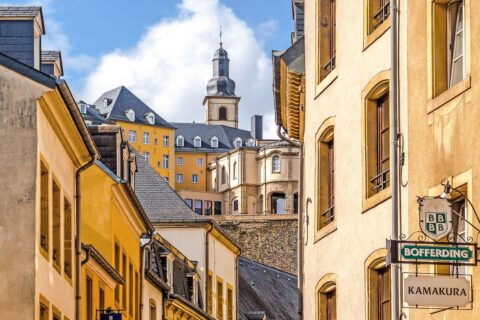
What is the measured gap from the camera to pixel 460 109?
19.6 metres

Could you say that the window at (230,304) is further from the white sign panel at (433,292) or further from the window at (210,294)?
the white sign panel at (433,292)

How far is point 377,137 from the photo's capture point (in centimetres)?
2416

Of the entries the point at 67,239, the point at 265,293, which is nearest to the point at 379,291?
the point at 67,239

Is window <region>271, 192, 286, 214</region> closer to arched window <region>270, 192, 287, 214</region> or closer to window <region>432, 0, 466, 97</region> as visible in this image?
arched window <region>270, 192, 287, 214</region>

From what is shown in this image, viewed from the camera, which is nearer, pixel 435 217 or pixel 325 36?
pixel 435 217

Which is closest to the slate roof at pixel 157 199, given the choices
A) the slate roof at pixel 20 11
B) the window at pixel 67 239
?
the window at pixel 67 239

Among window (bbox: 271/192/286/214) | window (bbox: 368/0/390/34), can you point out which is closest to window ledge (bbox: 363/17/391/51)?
window (bbox: 368/0/390/34)

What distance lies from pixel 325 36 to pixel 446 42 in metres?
6.85

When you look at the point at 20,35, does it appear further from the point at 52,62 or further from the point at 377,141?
the point at 377,141

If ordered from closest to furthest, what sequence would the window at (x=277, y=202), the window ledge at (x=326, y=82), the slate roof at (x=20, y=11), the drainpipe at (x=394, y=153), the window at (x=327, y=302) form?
the drainpipe at (x=394, y=153) → the window ledge at (x=326, y=82) → the window at (x=327, y=302) → the slate roof at (x=20, y=11) → the window at (x=277, y=202)

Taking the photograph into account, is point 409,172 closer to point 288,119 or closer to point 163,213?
point 288,119

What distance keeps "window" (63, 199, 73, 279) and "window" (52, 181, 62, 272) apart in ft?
3.38

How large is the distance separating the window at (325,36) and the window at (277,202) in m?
152

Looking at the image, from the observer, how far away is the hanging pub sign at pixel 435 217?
731 inches
